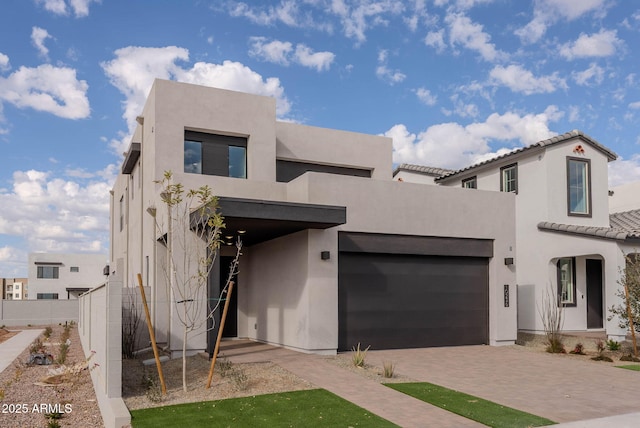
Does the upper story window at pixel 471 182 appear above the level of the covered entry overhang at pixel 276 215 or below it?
above

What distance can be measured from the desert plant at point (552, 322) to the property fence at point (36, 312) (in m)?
26.0

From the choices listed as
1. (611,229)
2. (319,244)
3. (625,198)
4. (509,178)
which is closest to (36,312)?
(319,244)

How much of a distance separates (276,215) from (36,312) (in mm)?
25874

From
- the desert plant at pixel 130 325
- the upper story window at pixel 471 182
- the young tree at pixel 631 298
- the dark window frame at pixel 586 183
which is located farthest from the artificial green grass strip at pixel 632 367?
the desert plant at pixel 130 325

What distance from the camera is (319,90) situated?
17547 mm

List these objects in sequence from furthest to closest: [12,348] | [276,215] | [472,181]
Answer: [472,181] < [12,348] < [276,215]

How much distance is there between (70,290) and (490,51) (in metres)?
53.8

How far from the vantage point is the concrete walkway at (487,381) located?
8.59 m

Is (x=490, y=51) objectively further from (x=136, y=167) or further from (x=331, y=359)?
(x=136, y=167)

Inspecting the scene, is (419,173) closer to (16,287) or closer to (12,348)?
(12,348)

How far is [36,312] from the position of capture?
108 feet

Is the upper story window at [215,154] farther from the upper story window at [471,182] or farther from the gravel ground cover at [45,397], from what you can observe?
the upper story window at [471,182]

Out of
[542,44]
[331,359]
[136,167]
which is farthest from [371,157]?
[331,359]

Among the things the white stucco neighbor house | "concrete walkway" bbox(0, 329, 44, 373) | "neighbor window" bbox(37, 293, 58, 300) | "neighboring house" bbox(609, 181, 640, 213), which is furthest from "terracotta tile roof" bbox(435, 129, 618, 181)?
"neighbor window" bbox(37, 293, 58, 300)
